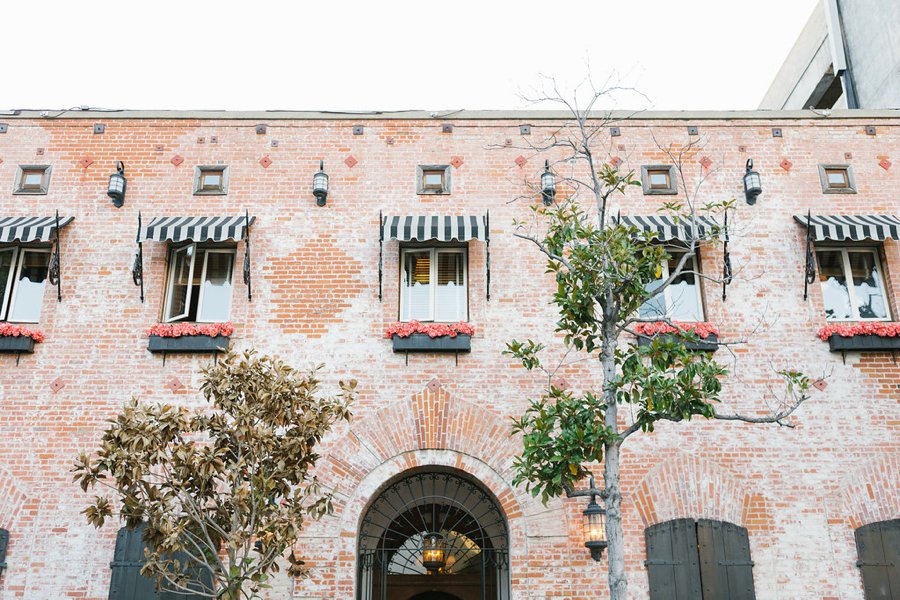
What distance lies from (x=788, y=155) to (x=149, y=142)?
989 cm

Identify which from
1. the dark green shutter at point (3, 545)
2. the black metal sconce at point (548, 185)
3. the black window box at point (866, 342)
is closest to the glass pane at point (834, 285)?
the black window box at point (866, 342)

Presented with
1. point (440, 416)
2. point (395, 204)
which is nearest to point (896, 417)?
point (440, 416)

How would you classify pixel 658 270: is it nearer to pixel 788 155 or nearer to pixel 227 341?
pixel 788 155

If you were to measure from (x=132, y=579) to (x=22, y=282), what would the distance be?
4719 millimetres

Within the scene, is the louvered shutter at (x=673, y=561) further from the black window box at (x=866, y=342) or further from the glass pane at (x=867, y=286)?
the glass pane at (x=867, y=286)

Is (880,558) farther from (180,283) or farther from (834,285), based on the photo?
(180,283)

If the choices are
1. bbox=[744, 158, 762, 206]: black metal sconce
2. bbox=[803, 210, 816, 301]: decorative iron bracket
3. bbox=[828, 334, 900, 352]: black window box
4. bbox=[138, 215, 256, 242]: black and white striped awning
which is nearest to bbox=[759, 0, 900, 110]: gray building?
bbox=[744, 158, 762, 206]: black metal sconce

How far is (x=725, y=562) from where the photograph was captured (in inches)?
391


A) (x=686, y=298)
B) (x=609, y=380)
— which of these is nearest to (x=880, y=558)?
(x=686, y=298)

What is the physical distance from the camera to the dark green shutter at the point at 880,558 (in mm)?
9852

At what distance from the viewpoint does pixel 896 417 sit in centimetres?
1067

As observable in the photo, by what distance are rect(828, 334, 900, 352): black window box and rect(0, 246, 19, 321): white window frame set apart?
1175 cm

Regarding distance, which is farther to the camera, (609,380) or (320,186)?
(320,186)

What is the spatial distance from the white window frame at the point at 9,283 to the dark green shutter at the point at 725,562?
10088 mm
